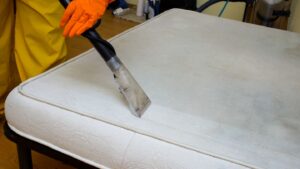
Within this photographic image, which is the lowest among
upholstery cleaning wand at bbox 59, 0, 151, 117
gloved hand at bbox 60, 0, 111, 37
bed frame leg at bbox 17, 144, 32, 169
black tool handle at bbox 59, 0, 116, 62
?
bed frame leg at bbox 17, 144, 32, 169

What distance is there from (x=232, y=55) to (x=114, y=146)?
564 mm

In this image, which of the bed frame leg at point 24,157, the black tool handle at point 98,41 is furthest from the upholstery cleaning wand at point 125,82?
the bed frame leg at point 24,157

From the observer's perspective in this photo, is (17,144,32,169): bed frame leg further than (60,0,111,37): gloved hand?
Yes

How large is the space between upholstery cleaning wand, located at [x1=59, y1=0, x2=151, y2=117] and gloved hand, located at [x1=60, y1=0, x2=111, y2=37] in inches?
Result: 1.2

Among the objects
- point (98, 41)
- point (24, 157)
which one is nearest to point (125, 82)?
point (98, 41)

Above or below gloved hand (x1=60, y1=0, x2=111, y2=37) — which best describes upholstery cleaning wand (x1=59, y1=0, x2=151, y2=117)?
below

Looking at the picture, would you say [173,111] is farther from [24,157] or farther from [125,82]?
[24,157]

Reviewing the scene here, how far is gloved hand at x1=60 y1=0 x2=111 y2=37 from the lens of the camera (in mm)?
672

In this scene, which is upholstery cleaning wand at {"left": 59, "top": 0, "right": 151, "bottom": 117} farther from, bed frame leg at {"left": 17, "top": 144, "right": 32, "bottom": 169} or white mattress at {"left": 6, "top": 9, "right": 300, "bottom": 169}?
bed frame leg at {"left": 17, "top": 144, "right": 32, "bottom": 169}

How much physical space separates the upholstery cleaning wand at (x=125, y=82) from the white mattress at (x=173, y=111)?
0.07 ft

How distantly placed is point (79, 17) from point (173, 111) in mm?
282

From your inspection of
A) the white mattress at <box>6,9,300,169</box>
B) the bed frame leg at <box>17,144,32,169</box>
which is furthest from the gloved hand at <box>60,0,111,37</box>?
the bed frame leg at <box>17,144,32,169</box>

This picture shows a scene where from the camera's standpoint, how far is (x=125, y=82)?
733mm

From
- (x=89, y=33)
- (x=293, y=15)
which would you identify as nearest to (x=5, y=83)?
(x=89, y=33)
